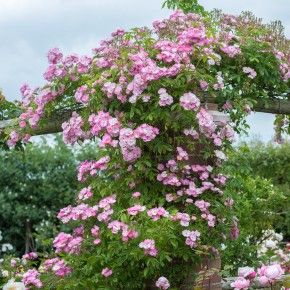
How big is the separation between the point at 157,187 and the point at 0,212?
7496 millimetres

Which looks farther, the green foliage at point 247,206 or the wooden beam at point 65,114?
the wooden beam at point 65,114

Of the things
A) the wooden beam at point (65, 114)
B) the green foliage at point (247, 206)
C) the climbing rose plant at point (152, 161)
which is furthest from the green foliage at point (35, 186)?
the climbing rose plant at point (152, 161)

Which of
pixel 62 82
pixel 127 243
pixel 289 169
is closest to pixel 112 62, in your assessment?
pixel 62 82

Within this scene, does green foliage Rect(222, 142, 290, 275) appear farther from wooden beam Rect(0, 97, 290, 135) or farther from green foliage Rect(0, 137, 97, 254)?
green foliage Rect(0, 137, 97, 254)

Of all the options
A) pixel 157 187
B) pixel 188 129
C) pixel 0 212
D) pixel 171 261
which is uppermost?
pixel 188 129

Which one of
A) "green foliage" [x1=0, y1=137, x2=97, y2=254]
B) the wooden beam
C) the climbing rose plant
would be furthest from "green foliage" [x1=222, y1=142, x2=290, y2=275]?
"green foliage" [x1=0, y1=137, x2=97, y2=254]

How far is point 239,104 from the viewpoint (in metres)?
5.45

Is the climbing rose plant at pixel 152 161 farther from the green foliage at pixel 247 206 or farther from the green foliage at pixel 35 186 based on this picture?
the green foliage at pixel 35 186

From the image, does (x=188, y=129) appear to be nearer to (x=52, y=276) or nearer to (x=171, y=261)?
(x=171, y=261)

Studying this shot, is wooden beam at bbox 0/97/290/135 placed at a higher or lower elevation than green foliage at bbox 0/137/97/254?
higher

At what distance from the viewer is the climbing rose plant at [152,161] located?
489 cm

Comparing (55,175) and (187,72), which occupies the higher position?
(187,72)

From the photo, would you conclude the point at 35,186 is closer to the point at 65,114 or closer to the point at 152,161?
the point at 65,114

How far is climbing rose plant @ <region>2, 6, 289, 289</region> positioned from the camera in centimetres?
489
